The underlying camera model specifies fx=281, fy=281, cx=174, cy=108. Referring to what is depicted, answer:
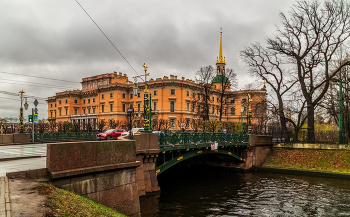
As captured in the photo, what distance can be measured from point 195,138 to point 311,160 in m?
13.6

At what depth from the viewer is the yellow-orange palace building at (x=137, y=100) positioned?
65.9m

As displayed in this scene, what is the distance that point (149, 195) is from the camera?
15.8m

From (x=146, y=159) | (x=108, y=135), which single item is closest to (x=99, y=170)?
(x=146, y=159)

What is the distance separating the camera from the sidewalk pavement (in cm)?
512

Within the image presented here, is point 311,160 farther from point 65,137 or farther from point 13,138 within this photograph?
point 13,138

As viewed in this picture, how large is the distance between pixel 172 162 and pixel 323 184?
12.1 m

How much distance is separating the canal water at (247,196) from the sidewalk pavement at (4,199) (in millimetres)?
7739

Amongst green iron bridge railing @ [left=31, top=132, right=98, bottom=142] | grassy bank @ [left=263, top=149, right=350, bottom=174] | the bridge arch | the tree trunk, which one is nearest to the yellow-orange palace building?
the tree trunk

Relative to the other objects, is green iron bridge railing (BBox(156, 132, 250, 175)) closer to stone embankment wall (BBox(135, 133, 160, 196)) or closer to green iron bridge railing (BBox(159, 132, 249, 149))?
green iron bridge railing (BBox(159, 132, 249, 149))

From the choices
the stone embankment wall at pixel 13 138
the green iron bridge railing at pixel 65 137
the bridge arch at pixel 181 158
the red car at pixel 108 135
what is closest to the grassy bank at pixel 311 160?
the bridge arch at pixel 181 158

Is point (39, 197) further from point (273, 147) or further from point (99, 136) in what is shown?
point (273, 147)

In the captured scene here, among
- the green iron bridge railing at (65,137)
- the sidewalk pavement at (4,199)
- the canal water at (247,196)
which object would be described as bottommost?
the canal water at (247,196)

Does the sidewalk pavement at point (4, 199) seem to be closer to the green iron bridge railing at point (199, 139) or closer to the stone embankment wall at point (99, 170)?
the stone embankment wall at point (99, 170)

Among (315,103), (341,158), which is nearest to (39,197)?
(341,158)
